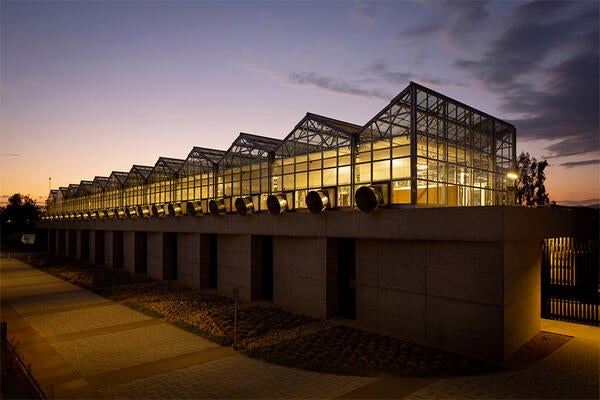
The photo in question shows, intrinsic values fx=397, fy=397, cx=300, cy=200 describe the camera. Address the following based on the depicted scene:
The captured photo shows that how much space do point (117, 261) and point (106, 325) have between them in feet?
94.5

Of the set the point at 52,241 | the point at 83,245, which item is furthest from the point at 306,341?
the point at 52,241

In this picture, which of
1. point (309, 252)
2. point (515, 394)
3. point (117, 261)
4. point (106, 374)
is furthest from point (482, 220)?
point (117, 261)

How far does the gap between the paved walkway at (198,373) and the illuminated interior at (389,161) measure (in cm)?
823

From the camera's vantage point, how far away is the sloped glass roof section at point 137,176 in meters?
45.4

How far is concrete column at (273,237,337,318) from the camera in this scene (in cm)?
2200

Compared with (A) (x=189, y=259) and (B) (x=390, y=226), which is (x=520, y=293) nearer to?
(B) (x=390, y=226)

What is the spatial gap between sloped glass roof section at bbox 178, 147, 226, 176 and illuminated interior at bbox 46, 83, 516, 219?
45cm

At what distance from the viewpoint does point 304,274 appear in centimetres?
2331

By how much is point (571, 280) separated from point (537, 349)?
8405mm

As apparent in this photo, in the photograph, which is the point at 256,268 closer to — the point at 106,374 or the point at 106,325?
the point at 106,325

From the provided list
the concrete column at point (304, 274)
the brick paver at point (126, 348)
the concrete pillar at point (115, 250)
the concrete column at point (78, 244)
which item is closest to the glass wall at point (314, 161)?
the concrete column at point (304, 274)

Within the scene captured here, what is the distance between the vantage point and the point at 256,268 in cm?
2769

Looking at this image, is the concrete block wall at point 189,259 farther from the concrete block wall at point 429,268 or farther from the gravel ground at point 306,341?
the concrete block wall at point 429,268

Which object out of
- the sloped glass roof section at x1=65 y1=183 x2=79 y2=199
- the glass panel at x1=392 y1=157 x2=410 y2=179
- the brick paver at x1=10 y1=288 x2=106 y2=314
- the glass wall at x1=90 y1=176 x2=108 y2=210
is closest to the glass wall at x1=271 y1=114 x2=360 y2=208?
the glass panel at x1=392 y1=157 x2=410 y2=179
